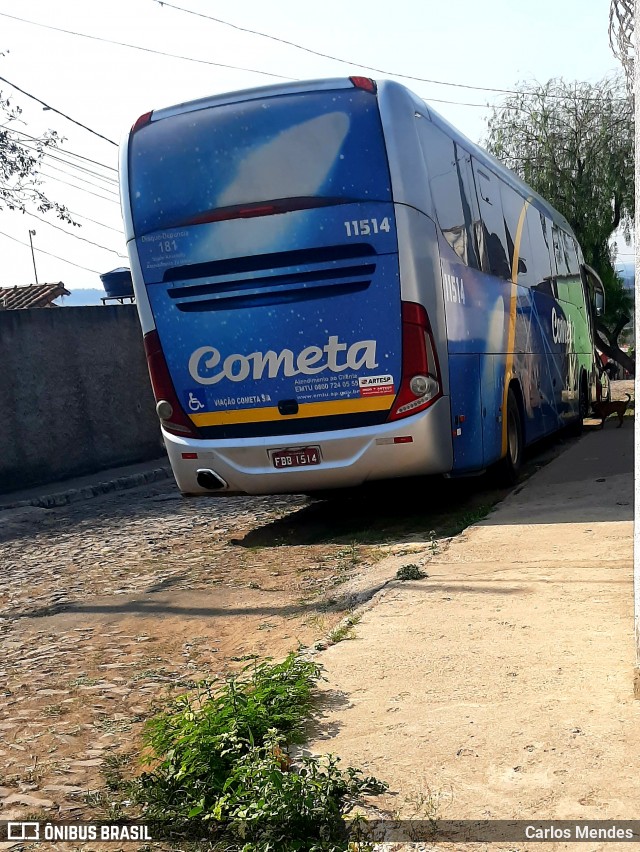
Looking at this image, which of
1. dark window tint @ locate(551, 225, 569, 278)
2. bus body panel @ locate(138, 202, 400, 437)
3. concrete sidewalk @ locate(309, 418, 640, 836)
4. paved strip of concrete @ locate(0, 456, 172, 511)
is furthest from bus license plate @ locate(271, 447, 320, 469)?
dark window tint @ locate(551, 225, 569, 278)

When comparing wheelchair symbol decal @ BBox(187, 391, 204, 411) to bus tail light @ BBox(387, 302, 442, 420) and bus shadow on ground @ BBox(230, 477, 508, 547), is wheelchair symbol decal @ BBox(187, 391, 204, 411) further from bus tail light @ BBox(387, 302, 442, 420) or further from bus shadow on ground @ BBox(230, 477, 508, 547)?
bus tail light @ BBox(387, 302, 442, 420)

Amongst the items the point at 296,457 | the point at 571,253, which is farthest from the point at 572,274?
the point at 296,457

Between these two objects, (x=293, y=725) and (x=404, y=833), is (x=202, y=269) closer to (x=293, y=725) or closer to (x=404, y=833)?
(x=293, y=725)

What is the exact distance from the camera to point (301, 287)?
8586mm

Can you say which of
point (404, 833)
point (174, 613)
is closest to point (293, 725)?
point (404, 833)

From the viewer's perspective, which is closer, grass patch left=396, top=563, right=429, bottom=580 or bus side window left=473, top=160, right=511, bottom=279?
grass patch left=396, top=563, right=429, bottom=580

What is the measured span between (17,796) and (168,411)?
18.2ft

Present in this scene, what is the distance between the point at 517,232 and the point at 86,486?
7.09 meters

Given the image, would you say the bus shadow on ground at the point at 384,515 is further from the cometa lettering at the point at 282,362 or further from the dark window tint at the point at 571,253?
the dark window tint at the point at 571,253

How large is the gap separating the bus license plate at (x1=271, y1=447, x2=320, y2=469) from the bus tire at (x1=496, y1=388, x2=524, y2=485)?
282 cm

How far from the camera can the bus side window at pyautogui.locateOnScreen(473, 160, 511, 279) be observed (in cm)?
1061

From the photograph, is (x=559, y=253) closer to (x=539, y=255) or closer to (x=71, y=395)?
(x=539, y=255)

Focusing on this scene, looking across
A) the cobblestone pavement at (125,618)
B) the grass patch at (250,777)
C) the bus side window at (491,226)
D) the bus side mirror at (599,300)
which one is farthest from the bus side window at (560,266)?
the grass patch at (250,777)

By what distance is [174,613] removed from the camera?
6.61m
